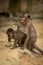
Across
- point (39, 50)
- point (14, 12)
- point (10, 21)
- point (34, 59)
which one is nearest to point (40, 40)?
point (39, 50)

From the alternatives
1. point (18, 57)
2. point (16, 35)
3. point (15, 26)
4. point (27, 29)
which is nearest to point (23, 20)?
point (27, 29)

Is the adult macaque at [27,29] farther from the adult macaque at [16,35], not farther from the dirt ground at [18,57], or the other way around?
the dirt ground at [18,57]

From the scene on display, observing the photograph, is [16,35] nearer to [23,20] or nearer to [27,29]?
[27,29]

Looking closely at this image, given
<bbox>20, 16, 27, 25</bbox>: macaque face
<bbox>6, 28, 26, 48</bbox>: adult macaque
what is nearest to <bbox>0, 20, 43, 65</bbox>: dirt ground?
<bbox>6, 28, 26, 48</bbox>: adult macaque

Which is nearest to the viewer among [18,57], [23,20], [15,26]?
[18,57]

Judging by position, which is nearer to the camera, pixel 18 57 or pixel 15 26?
pixel 18 57

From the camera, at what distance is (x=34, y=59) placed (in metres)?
7.51

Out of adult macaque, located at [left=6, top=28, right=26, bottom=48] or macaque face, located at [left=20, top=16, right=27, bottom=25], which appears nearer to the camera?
macaque face, located at [left=20, top=16, right=27, bottom=25]

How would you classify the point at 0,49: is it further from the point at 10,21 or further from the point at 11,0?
the point at 11,0

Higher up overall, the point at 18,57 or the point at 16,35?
the point at 16,35

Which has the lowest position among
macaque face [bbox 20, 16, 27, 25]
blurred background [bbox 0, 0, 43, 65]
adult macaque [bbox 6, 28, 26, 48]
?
blurred background [bbox 0, 0, 43, 65]

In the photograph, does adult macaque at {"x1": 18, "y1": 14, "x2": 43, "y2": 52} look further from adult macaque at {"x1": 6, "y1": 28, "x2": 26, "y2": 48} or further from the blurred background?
the blurred background

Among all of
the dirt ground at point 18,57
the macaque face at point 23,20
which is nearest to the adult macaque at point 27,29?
the macaque face at point 23,20

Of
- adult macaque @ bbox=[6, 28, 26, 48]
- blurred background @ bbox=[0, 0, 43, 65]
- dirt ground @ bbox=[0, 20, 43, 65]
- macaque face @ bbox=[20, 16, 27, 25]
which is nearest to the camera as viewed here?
dirt ground @ bbox=[0, 20, 43, 65]
